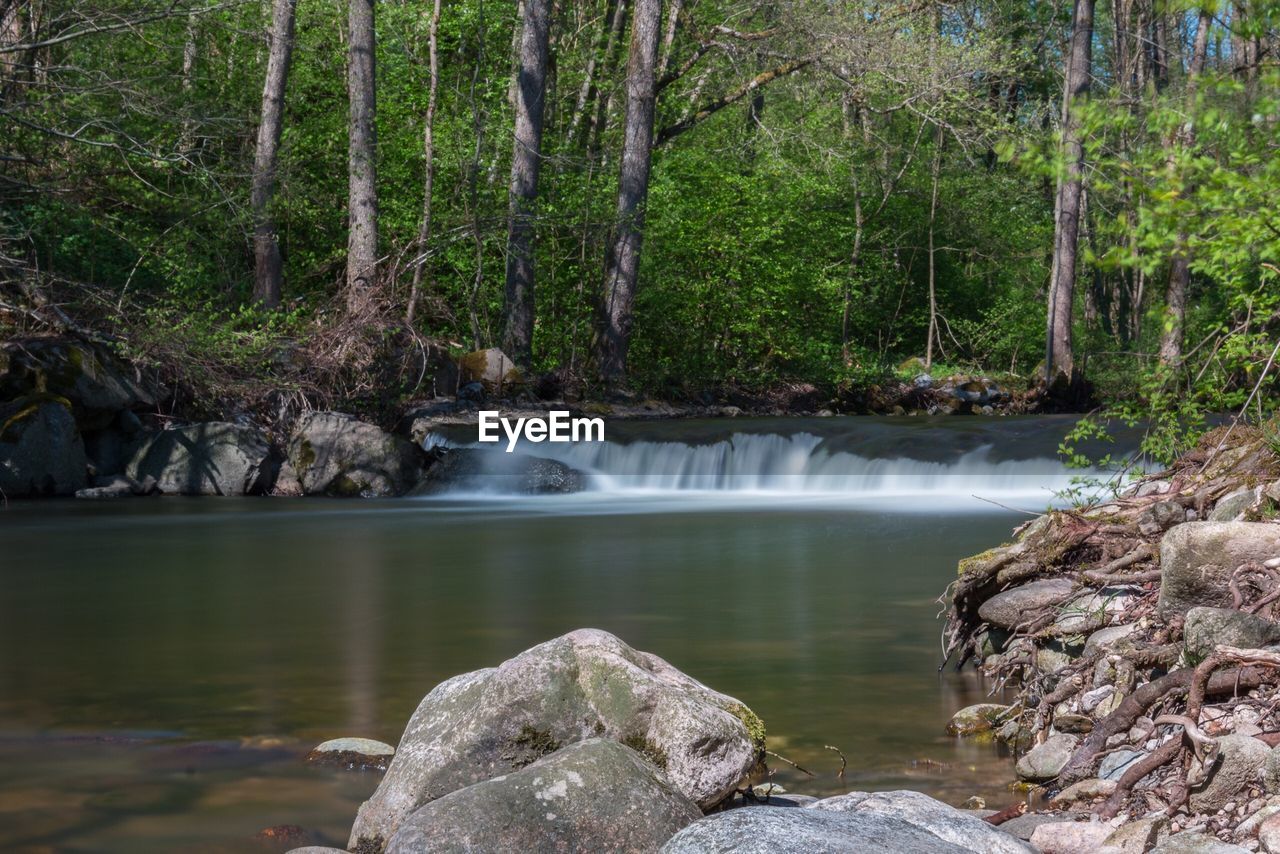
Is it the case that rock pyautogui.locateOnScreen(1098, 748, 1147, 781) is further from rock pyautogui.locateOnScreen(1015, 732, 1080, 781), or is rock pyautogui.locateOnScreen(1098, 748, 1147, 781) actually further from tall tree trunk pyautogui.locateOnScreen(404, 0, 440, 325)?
tall tree trunk pyautogui.locateOnScreen(404, 0, 440, 325)

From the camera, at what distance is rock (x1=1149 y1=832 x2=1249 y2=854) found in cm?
349

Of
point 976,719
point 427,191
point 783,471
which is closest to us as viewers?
point 976,719

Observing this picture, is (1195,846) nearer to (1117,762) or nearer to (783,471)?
(1117,762)

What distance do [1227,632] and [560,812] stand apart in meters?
2.48

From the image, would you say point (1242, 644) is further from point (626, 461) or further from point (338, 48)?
point (338, 48)

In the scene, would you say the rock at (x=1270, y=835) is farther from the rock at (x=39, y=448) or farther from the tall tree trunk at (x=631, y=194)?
the tall tree trunk at (x=631, y=194)

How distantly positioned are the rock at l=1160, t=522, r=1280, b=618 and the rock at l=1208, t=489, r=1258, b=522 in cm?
76

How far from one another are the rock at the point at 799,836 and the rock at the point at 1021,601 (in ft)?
9.66

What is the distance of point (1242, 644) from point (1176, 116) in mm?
2152

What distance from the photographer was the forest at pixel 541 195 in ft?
60.1

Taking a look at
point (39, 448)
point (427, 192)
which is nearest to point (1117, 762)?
point (39, 448)

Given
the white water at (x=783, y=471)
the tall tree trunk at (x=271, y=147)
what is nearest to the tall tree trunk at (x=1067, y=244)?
the white water at (x=783, y=471)

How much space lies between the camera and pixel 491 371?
71.5 ft

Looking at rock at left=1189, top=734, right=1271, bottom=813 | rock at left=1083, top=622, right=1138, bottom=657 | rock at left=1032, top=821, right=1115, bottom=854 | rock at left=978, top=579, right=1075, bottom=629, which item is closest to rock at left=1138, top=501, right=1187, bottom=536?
rock at left=978, top=579, right=1075, bottom=629
